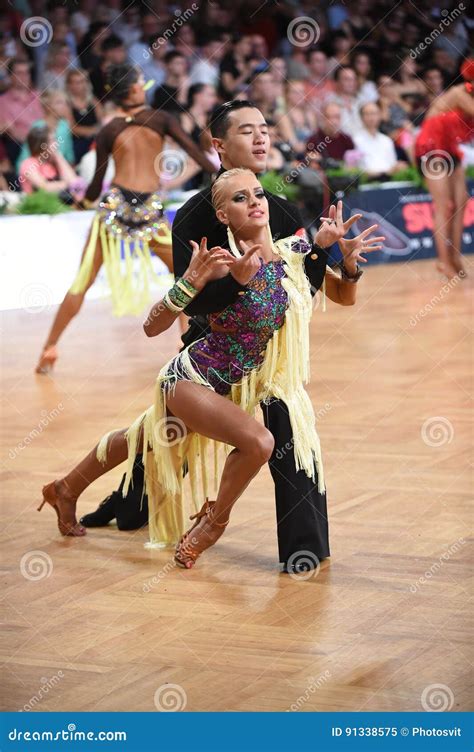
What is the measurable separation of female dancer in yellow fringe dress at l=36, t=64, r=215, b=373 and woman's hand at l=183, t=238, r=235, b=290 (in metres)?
3.42

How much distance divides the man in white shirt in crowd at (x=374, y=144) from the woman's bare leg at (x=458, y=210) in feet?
5.27

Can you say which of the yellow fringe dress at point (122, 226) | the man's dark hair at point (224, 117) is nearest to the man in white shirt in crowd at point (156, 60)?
the yellow fringe dress at point (122, 226)

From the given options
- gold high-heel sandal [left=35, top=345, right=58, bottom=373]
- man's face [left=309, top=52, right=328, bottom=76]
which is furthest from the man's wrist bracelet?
man's face [left=309, top=52, right=328, bottom=76]

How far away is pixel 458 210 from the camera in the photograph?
11328mm

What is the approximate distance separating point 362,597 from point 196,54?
10.1 metres

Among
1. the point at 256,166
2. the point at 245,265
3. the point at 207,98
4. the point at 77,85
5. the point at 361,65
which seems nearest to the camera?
the point at 245,265

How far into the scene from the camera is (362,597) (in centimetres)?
359

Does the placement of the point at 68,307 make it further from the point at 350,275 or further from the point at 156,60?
the point at 156,60

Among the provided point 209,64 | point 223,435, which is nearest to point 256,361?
point 223,435

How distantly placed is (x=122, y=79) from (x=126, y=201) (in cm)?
72

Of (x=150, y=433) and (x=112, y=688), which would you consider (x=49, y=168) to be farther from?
(x=112, y=688)

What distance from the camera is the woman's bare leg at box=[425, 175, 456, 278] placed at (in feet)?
36.4

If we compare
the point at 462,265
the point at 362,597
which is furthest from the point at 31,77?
the point at 362,597
